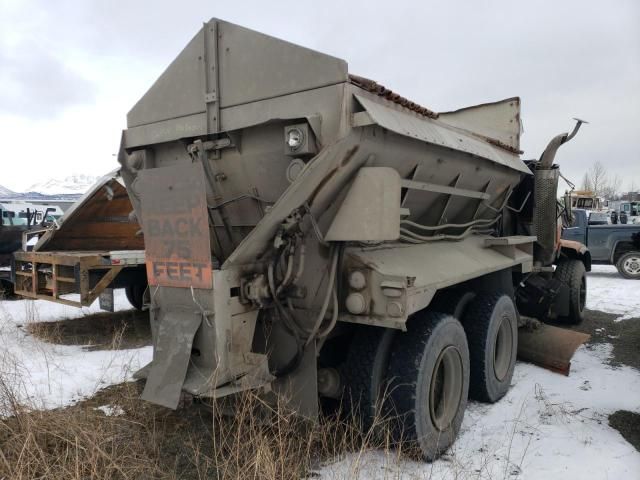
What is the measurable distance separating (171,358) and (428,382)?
5.65ft

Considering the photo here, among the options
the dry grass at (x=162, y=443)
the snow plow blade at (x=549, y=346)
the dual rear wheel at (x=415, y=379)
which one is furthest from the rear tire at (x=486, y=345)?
the dry grass at (x=162, y=443)

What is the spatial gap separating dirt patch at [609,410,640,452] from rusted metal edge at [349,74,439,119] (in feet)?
9.45

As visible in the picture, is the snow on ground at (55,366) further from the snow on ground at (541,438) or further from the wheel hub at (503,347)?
the wheel hub at (503,347)

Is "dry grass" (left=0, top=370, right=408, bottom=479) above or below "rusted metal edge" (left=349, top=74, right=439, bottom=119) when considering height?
below

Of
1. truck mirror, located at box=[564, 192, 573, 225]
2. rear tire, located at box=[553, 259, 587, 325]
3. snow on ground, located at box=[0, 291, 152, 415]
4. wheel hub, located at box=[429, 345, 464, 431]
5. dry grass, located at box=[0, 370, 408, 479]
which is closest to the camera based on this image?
dry grass, located at box=[0, 370, 408, 479]

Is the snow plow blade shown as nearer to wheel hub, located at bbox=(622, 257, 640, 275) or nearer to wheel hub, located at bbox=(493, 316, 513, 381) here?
wheel hub, located at bbox=(493, 316, 513, 381)

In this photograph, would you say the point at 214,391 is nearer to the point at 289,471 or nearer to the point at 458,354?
the point at 289,471

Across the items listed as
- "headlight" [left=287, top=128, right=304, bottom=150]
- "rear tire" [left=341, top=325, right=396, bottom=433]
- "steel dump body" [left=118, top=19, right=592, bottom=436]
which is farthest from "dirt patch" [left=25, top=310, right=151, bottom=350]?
"headlight" [left=287, top=128, right=304, bottom=150]

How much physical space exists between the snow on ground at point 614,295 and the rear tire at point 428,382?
19.7ft

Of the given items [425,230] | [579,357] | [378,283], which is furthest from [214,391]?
[579,357]

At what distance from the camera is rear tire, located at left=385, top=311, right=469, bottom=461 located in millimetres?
3266

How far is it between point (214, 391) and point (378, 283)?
117cm

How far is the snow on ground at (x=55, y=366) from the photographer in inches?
170

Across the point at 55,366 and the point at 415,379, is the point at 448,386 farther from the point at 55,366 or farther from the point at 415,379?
the point at 55,366
